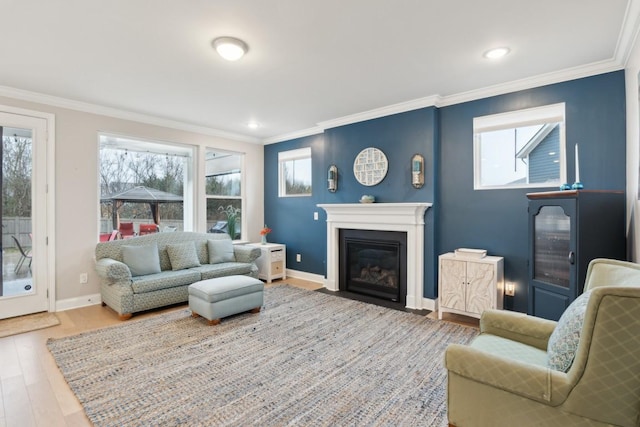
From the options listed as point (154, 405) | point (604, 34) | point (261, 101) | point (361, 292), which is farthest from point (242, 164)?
point (604, 34)

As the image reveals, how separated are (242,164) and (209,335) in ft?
11.6

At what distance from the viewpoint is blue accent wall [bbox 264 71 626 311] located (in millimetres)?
2908

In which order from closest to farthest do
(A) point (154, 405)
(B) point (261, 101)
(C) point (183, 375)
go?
(A) point (154, 405) < (C) point (183, 375) < (B) point (261, 101)

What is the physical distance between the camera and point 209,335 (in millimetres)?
3094

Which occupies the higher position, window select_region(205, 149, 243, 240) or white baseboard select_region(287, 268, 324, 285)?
window select_region(205, 149, 243, 240)

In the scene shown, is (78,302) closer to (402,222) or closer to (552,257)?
(402,222)

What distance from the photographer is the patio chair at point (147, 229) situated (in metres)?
4.75

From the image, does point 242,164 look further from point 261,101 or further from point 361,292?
point 361,292

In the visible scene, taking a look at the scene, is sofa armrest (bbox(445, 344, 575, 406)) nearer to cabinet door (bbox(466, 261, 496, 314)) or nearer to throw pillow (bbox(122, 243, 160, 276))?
cabinet door (bbox(466, 261, 496, 314))

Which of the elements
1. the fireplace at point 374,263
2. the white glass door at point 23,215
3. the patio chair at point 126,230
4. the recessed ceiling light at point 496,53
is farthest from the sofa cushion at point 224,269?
the recessed ceiling light at point 496,53

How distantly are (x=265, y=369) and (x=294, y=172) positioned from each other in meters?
3.85

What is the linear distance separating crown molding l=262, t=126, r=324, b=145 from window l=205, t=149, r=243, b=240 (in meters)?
0.62

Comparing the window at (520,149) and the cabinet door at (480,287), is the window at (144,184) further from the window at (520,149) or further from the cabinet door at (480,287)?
the window at (520,149)

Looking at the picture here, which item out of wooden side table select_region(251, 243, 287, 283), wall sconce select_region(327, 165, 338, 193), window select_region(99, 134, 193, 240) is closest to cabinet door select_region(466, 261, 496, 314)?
wall sconce select_region(327, 165, 338, 193)
